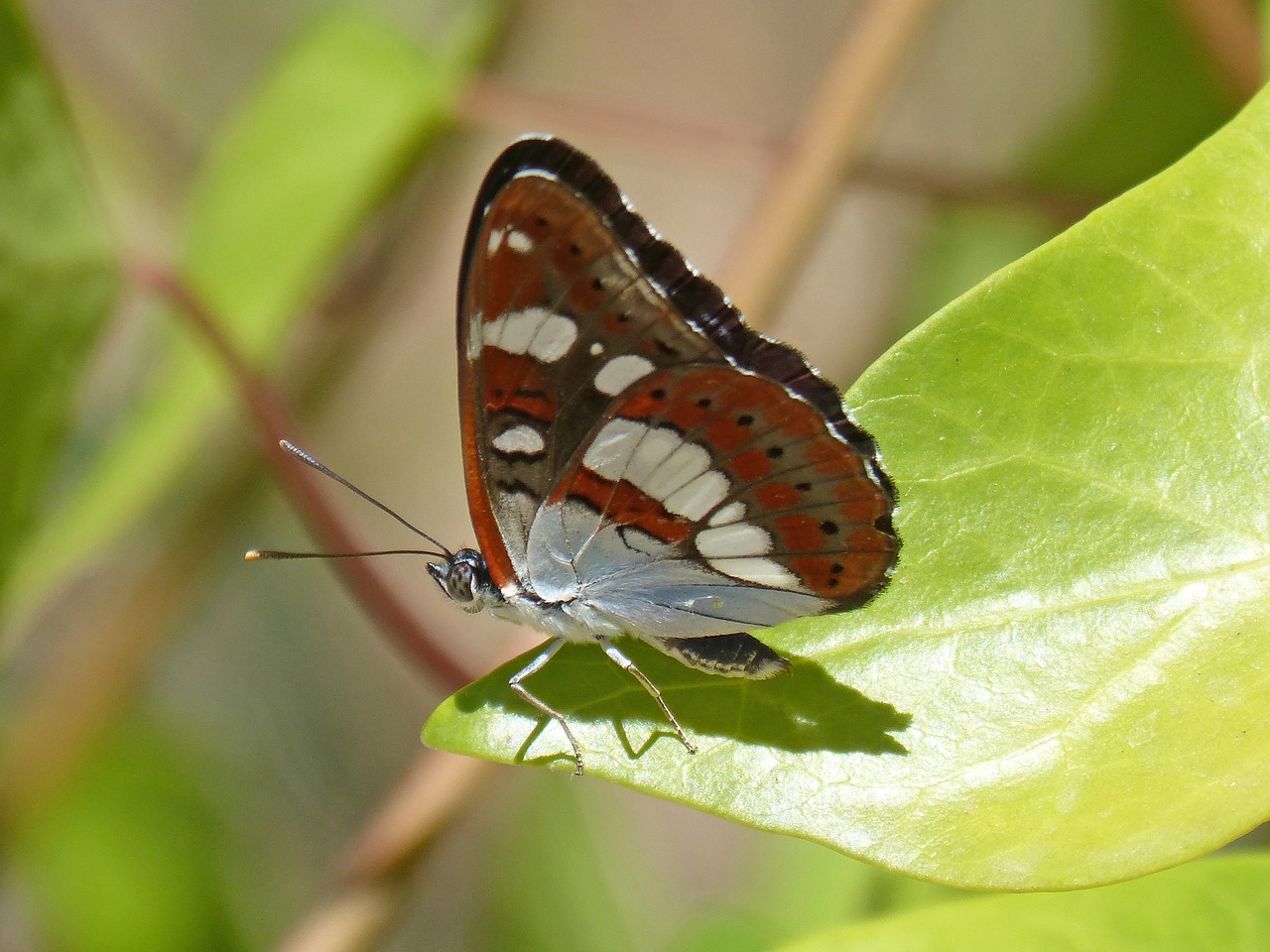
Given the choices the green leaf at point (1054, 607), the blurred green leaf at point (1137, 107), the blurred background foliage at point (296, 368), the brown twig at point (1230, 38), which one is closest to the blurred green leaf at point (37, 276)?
the blurred background foliage at point (296, 368)

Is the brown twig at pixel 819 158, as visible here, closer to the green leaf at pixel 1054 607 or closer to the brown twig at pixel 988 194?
the brown twig at pixel 988 194

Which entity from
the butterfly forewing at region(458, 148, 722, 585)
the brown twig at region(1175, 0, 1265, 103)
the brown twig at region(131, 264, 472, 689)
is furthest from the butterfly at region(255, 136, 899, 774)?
the brown twig at region(1175, 0, 1265, 103)

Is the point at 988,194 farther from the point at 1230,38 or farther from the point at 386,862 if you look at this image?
the point at 386,862

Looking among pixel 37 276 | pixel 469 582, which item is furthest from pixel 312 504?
pixel 37 276

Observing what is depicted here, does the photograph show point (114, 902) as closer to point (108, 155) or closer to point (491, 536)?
point (491, 536)

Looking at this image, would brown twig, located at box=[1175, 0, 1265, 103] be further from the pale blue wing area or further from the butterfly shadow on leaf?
the butterfly shadow on leaf

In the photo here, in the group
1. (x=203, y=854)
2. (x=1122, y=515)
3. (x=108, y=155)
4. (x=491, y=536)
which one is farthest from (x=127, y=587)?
(x=1122, y=515)
